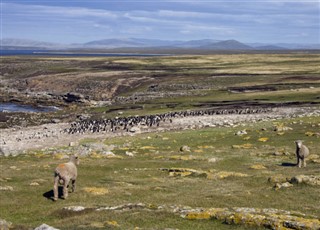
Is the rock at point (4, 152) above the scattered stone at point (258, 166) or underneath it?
underneath

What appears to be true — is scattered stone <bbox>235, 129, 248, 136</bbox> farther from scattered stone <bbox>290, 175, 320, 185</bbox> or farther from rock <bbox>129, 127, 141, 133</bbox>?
scattered stone <bbox>290, 175, 320, 185</bbox>

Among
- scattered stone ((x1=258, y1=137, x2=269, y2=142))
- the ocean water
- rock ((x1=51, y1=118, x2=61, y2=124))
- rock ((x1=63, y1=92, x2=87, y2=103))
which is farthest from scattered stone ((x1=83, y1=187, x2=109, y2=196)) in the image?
rock ((x1=63, y1=92, x2=87, y2=103))

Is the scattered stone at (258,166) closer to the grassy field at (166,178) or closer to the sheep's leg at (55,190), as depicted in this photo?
the grassy field at (166,178)

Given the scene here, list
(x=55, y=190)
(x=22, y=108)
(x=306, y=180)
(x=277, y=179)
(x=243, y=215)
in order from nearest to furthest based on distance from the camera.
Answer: (x=243, y=215) < (x=55, y=190) < (x=306, y=180) < (x=277, y=179) < (x=22, y=108)

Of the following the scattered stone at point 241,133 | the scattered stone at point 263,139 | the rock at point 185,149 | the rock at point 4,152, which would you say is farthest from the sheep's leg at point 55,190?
the scattered stone at point 241,133

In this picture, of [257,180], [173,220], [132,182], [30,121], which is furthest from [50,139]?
[173,220]

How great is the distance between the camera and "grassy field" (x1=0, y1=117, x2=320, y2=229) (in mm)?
23828

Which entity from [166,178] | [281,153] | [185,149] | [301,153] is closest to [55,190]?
[166,178]

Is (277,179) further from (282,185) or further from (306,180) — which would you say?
(306,180)

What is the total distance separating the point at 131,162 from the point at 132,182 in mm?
8416

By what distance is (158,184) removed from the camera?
1267 inches

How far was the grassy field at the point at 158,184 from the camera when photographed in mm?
23828

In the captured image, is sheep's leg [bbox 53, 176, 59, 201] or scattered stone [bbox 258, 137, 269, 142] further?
scattered stone [bbox 258, 137, 269, 142]

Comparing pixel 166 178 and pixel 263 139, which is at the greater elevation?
pixel 166 178
